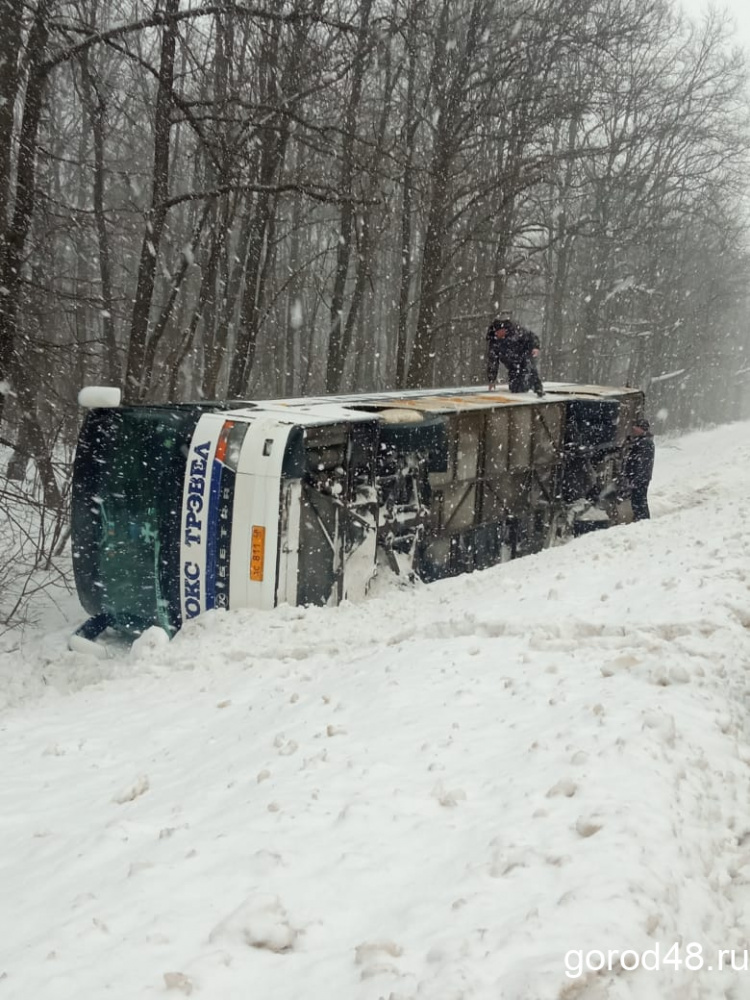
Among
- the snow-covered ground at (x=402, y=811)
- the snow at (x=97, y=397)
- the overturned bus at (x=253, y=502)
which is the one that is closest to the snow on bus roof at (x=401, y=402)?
the overturned bus at (x=253, y=502)

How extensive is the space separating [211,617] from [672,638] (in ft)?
13.5

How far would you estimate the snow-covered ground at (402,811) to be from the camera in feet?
10.2

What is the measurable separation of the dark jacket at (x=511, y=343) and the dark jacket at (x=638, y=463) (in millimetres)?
2830

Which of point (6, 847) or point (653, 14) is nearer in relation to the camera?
point (6, 847)

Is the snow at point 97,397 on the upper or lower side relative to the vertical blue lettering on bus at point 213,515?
upper

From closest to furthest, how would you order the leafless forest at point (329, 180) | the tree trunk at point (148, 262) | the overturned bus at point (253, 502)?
the overturned bus at point (253, 502) → the leafless forest at point (329, 180) → the tree trunk at point (148, 262)

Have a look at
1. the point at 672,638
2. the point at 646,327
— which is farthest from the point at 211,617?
the point at 646,327

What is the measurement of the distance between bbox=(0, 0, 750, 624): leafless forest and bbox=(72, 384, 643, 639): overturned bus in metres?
1.52

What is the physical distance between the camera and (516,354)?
1285 centimetres

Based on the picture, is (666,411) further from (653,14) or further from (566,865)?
(566,865)

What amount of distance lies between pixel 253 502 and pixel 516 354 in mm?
6281

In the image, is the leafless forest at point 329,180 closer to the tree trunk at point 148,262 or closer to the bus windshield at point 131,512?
the tree trunk at point 148,262

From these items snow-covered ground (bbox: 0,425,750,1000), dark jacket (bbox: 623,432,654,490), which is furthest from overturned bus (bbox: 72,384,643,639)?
dark jacket (bbox: 623,432,654,490)

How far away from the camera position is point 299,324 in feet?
103
